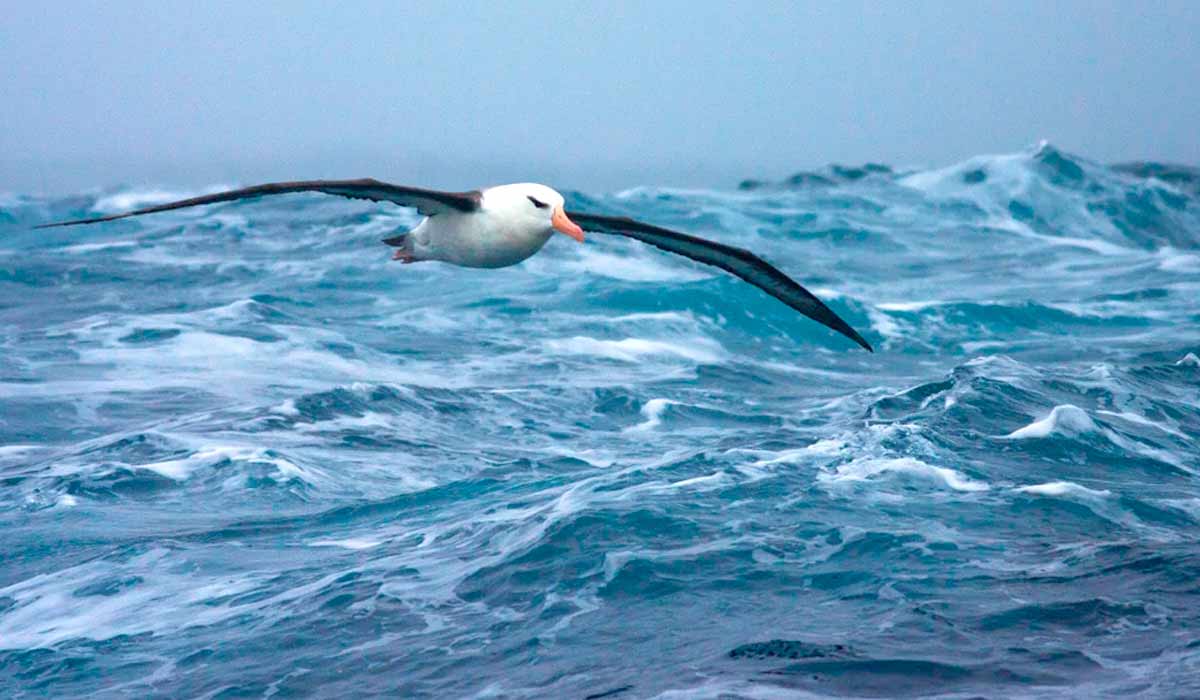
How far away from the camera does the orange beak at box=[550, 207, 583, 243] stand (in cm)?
939

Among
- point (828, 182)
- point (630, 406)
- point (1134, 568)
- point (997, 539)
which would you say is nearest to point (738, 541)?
point (997, 539)

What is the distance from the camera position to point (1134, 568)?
10406 mm

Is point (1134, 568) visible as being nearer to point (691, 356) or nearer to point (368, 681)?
point (368, 681)

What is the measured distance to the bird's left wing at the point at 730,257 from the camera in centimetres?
1119

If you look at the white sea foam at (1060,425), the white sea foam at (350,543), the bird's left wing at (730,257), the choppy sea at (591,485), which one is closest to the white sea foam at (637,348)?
the choppy sea at (591,485)

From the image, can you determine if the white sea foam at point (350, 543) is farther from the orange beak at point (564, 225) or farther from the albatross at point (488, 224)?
the orange beak at point (564, 225)

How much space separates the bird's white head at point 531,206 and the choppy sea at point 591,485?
8.94ft

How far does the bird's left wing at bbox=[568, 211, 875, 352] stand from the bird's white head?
0.79 m

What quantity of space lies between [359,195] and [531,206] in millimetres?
1240

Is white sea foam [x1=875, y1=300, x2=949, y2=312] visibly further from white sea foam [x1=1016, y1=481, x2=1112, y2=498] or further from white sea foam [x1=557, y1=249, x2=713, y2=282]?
white sea foam [x1=1016, y1=481, x2=1112, y2=498]

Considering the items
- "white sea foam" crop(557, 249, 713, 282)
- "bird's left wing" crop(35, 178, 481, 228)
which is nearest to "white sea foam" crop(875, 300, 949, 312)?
"white sea foam" crop(557, 249, 713, 282)

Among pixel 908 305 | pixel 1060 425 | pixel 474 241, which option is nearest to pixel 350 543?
pixel 474 241

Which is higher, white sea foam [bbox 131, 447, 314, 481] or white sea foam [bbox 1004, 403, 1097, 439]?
white sea foam [bbox 1004, 403, 1097, 439]

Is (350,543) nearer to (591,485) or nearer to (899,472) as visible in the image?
(591,485)
